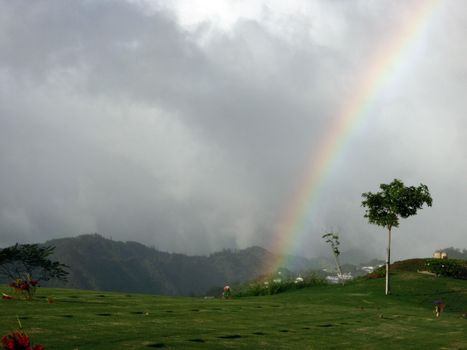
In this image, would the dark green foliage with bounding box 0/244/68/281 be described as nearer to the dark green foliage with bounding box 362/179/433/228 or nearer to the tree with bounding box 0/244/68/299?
the tree with bounding box 0/244/68/299

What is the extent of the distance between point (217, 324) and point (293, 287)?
38.9m

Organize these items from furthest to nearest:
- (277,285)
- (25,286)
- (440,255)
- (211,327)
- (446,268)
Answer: (440,255) < (446,268) < (277,285) < (25,286) < (211,327)

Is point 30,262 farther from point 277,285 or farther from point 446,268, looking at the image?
point 446,268

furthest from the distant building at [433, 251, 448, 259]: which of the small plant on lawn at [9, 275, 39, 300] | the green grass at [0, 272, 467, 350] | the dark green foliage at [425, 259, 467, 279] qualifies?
the small plant on lawn at [9, 275, 39, 300]

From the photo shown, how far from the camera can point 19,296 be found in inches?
1035

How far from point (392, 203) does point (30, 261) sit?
35082 millimetres

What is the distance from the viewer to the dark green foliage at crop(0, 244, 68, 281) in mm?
51656

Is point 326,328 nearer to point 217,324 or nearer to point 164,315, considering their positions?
point 217,324

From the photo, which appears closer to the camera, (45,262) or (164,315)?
(164,315)

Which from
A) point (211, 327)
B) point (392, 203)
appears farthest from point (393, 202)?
point (211, 327)

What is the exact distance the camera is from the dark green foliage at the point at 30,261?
5166 centimetres

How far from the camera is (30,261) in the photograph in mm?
53875

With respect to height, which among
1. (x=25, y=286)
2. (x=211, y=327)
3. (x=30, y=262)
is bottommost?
(x=211, y=327)

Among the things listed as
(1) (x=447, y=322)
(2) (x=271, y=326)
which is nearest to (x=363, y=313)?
(1) (x=447, y=322)
